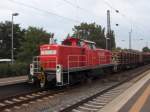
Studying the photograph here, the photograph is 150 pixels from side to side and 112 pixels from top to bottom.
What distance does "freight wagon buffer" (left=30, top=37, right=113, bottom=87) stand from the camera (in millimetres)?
19953

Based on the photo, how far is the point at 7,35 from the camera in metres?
99.1

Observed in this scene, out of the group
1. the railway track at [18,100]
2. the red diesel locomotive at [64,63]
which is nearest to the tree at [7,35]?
the red diesel locomotive at [64,63]

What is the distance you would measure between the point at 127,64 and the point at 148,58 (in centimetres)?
3029

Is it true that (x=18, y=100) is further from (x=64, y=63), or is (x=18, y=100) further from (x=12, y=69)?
(x=12, y=69)

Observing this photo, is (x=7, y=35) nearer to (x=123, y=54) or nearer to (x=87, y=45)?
(x=123, y=54)

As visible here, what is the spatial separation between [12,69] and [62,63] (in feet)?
60.5

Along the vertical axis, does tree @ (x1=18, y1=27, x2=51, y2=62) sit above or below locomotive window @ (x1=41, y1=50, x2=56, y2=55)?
above

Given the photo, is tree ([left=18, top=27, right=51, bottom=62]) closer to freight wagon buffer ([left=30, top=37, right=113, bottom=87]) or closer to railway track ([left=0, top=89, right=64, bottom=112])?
freight wagon buffer ([left=30, top=37, right=113, bottom=87])

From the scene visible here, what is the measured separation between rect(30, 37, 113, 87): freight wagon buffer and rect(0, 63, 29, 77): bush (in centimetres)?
1350

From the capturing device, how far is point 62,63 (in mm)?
20844

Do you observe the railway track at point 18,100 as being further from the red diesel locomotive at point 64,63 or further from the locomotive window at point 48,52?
the locomotive window at point 48,52

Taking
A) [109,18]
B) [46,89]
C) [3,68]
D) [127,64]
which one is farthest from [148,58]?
[46,89]

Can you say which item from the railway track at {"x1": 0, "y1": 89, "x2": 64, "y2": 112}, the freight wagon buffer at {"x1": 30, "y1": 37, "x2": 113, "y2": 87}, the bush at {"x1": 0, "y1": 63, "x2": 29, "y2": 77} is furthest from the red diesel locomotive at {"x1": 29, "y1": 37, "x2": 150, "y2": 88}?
the bush at {"x1": 0, "y1": 63, "x2": 29, "y2": 77}

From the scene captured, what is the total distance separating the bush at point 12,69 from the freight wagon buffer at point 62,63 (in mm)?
13496
